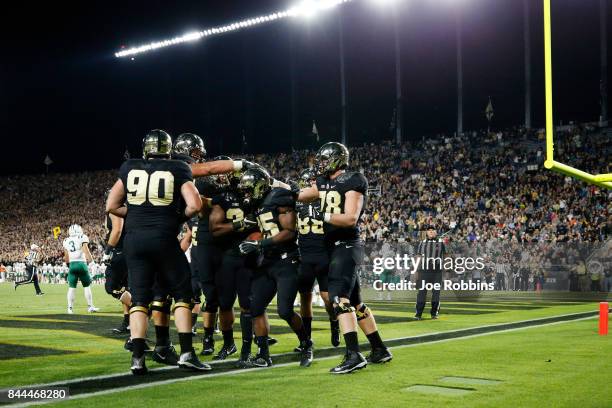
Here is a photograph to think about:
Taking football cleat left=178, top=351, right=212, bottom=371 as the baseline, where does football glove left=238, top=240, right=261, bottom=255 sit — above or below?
above

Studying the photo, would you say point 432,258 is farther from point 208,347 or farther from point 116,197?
point 116,197

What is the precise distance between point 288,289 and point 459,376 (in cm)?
176

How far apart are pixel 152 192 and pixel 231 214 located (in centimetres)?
133

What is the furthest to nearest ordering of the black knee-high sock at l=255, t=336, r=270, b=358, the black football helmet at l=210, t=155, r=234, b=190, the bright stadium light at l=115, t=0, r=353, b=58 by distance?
the bright stadium light at l=115, t=0, r=353, b=58 < the black football helmet at l=210, t=155, r=234, b=190 < the black knee-high sock at l=255, t=336, r=270, b=358

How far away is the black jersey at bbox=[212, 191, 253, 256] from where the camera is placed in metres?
7.21

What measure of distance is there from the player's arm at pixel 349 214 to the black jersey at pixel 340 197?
0.07 meters

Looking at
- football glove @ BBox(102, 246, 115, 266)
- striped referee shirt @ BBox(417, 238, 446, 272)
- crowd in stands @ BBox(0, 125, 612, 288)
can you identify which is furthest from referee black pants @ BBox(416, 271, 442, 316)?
crowd in stands @ BBox(0, 125, 612, 288)

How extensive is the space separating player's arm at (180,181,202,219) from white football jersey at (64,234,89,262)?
8348 millimetres

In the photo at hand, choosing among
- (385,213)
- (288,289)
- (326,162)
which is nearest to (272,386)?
(288,289)

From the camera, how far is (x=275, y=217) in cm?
683

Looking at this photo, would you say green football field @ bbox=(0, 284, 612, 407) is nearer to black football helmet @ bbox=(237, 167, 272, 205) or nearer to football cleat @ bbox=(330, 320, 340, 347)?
football cleat @ bbox=(330, 320, 340, 347)

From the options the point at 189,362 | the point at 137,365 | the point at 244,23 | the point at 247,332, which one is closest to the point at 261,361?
the point at 247,332

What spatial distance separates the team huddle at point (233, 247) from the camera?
6.20 m

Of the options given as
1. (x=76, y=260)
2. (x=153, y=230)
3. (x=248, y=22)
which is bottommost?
(x=76, y=260)
